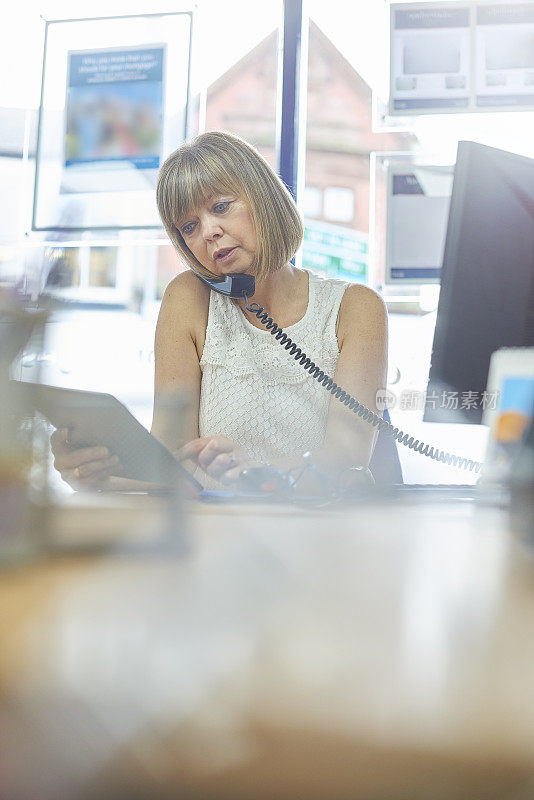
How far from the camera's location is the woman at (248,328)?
1.44 metres

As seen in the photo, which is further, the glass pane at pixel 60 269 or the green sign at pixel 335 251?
the green sign at pixel 335 251

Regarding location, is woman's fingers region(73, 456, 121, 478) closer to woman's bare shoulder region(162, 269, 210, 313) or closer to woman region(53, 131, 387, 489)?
woman region(53, 131, 387, 489)

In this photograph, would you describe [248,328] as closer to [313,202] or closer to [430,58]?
[313,202]

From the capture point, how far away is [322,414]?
4.83 ft

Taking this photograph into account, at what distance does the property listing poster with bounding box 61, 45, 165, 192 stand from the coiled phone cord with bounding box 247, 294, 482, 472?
136 centimetres

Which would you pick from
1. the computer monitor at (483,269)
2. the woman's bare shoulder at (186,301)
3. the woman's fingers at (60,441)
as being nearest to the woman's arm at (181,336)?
the woman's bare shoulder at (186,301)

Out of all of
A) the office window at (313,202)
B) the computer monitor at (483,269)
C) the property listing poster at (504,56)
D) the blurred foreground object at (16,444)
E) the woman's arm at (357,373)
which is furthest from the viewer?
the office window at (313,202)

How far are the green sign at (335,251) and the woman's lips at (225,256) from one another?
1.06 m

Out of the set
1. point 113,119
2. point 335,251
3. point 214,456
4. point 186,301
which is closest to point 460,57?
point 335,251

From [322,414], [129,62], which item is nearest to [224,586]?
[322,414]

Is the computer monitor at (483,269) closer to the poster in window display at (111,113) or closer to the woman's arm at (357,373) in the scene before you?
the woman's arm at (357,373)

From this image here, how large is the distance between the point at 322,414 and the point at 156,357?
378mm

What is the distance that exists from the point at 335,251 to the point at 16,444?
7.49ft

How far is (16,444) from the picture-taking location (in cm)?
34
